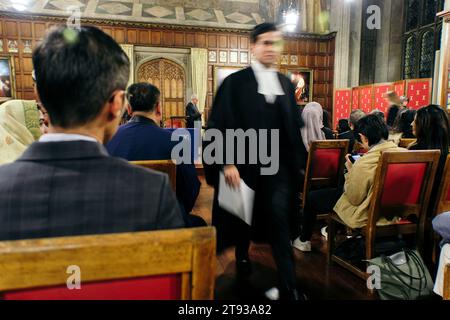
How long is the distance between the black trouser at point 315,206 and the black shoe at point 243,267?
0.64 meters

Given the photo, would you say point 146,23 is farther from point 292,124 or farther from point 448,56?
point 292,124

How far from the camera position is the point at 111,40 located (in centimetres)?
84

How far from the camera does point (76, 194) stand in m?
0.71

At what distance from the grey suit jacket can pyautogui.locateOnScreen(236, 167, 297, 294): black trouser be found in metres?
1.31

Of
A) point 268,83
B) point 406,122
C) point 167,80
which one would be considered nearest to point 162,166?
point 268,83

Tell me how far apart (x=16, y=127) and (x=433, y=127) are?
2.64 metres

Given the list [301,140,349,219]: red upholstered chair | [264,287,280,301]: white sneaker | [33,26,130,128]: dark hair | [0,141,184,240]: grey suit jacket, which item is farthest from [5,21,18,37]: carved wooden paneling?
[0,141,184,240]: grey suit jacket

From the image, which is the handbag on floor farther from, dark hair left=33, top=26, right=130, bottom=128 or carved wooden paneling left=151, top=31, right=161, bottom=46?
carved wooden paneling left=151, top=31, right=161, bottom=46

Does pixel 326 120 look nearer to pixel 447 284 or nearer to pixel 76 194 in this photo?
pixel 447 284

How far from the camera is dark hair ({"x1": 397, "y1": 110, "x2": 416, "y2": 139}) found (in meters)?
4.50

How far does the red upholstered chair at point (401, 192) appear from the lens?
2150 mm
